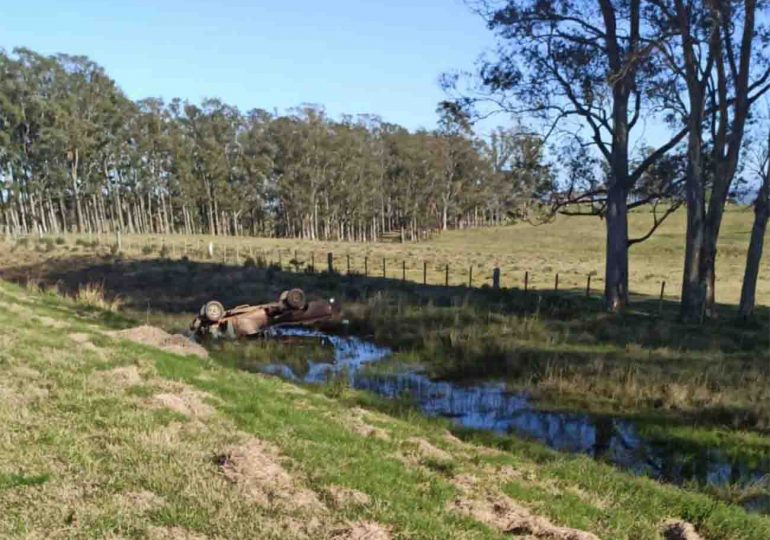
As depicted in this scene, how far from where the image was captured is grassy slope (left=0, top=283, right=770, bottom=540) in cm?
500

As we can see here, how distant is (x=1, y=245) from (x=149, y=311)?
2239 centimetres

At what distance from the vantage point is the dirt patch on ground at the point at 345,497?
5.55 meters

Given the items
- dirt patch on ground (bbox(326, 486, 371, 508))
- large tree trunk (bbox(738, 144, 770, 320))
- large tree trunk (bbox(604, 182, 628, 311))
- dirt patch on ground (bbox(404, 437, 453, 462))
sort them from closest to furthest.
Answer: dirt patch on ground (bbox(326, 486, 371, 508)) < dirt patch on ground (bbox(404, 437, 453, 462)) < large tree trunk (bbox(604, 182, 628, 311)) < large tree trunk (bbox(738, 144, 770, 320))

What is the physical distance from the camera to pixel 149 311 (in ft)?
66.2

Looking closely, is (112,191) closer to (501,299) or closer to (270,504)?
(501,299)

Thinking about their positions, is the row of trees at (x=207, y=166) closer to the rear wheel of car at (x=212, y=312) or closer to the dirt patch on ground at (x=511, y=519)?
the rear wheel of car at (x=212, y=312)

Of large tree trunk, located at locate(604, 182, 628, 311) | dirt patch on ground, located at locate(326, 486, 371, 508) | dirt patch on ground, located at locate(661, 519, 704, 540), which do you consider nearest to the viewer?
dirt patch on ground, located at locate(326, 486, 371, 508)

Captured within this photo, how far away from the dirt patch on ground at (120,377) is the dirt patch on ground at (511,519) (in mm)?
4834

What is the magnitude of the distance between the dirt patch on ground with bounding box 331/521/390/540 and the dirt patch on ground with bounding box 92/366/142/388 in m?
4.45

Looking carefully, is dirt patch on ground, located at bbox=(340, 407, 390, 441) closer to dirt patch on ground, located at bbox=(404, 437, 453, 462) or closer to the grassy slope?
the grassy slope

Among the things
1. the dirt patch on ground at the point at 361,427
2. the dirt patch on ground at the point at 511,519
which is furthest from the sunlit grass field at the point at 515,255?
the dirt patch on ground at the point at 511,519

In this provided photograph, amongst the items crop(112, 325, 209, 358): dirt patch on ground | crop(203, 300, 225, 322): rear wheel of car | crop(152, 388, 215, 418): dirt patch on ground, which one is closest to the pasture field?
crop(152, 388, 215, 418): dirt patch on ground

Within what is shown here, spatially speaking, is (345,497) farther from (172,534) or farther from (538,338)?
(538,338)

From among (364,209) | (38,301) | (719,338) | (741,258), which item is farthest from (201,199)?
(719,338)
